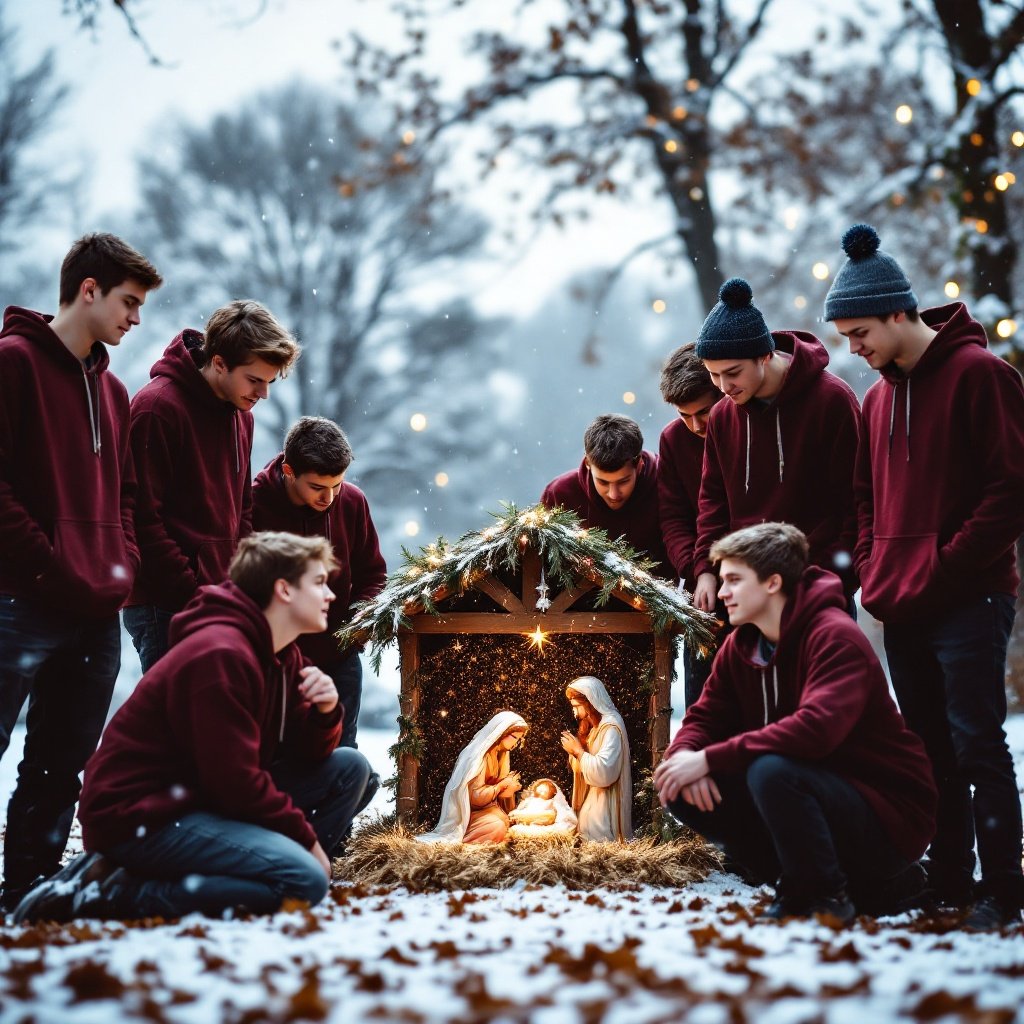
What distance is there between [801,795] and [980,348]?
1532 mm

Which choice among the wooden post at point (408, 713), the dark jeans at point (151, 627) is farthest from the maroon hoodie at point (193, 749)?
the wooden post at point (408, 713)

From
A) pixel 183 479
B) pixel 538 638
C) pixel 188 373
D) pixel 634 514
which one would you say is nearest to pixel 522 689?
pixel 538 638

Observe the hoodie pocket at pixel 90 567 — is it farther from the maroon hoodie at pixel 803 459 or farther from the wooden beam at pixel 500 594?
the maroon hoodie at pixel 803 459

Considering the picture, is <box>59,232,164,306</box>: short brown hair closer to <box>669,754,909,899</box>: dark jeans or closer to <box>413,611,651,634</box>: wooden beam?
<box>413,611,651,634</box>: wooden beam

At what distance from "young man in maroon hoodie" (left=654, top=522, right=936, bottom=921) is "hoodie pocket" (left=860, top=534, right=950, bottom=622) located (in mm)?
171

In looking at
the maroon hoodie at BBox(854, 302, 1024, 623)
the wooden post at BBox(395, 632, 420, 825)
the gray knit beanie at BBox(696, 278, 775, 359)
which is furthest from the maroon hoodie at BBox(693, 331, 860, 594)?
the wooden post at BBox(395, 632, 420, 825)

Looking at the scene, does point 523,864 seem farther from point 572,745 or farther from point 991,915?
point 991,915

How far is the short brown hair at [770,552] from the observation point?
3531 mm

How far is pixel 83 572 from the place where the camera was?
3.54 meters

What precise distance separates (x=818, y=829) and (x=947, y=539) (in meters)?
1.01

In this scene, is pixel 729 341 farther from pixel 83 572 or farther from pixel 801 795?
pixel 83 572

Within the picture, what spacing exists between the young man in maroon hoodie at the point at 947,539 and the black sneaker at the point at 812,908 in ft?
1.15

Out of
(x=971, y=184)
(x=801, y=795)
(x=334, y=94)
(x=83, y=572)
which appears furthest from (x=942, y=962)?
(x=334, y=94)

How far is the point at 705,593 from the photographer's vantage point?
429cm
